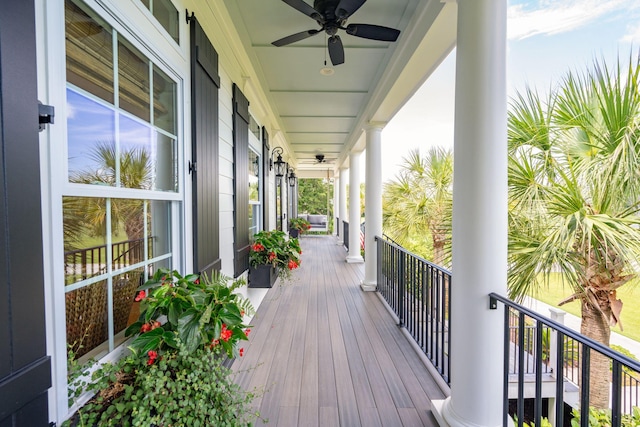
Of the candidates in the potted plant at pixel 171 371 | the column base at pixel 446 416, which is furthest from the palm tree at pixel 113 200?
the column base at pixel 446 416

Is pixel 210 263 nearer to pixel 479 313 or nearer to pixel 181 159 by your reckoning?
pixel 181 159

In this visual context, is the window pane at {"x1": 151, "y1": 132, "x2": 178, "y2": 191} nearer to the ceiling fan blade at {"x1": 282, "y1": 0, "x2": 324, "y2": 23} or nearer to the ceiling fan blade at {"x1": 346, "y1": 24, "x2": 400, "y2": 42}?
the ceiling fan blade at {"x1": 282, "y1": 0, "x2": 324, "y2": 23}

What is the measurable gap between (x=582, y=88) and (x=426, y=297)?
86.6 inches

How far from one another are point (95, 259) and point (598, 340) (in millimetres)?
3704

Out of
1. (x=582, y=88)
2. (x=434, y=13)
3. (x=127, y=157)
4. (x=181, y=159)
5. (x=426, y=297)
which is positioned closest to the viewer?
(x=127, y=157)

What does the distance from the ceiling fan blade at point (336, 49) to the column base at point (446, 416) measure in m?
2.78

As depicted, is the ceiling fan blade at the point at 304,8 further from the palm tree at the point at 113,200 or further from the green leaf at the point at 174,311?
the green leaf at the point at 174,311

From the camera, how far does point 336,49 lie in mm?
2643

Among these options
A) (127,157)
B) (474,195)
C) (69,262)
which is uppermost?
(127,157)

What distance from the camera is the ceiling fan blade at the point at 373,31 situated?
7.79ft

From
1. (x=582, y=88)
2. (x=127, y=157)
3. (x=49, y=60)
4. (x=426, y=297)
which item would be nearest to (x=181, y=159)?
(x=127, y=157)

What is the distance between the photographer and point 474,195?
5.20 feet

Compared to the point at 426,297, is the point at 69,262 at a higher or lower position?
higher

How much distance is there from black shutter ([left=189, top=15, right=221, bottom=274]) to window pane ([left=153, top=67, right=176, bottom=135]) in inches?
5.8
